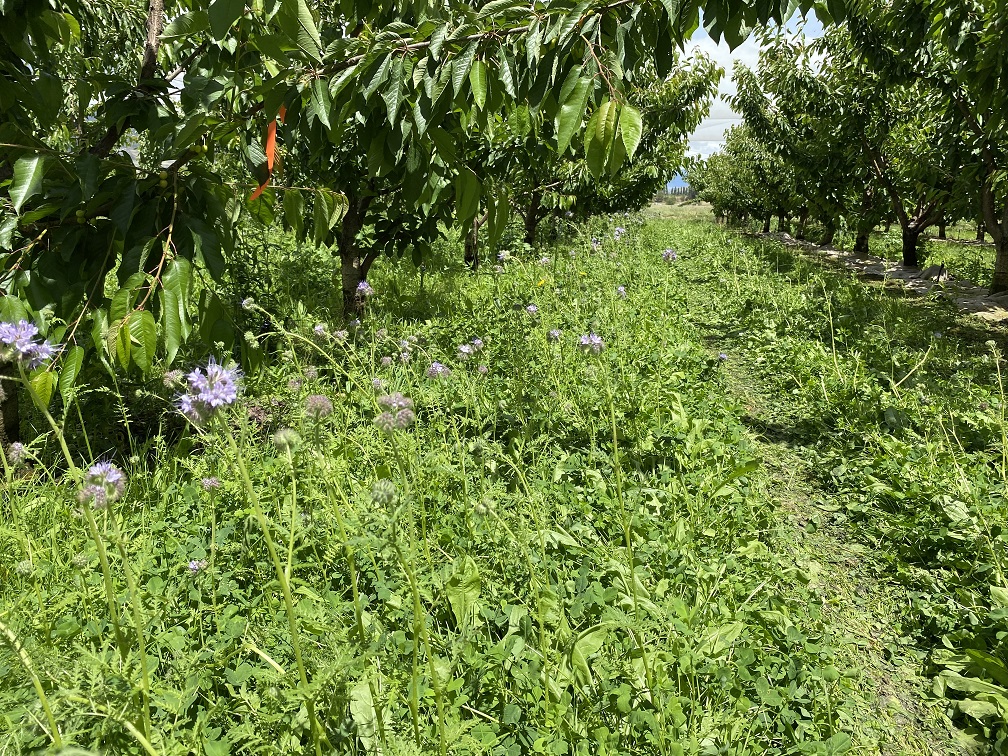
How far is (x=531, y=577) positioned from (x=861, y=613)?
150 centimetres

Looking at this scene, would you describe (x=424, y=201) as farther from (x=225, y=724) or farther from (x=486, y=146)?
(x=486, y=146)

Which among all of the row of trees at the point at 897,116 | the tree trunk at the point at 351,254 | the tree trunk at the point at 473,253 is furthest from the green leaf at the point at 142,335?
the tree trunk at the point at 473,253

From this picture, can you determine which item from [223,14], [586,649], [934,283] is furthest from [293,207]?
[934,283]

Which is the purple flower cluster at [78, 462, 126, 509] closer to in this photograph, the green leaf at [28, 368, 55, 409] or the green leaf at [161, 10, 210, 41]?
the green leaf at [28, 368, 55, 409]

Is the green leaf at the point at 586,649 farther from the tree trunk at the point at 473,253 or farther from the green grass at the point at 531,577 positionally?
the tree trunk at the point at 473,253

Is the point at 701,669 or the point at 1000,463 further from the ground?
the point at 1000,463

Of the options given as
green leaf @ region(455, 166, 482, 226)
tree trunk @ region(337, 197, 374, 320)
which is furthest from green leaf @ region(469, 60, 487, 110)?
tree trunk @ region(337, 197, 374, 320)

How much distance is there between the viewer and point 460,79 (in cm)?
154

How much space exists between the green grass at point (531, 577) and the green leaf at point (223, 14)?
0.88m

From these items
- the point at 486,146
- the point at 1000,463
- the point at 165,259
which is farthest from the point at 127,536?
the point at 486,146

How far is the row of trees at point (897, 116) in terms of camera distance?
16.5 feet

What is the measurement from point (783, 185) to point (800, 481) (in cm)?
1748

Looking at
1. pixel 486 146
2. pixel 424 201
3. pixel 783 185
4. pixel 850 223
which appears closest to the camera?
pixel 424 201

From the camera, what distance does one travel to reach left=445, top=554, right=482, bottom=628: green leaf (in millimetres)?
1688
